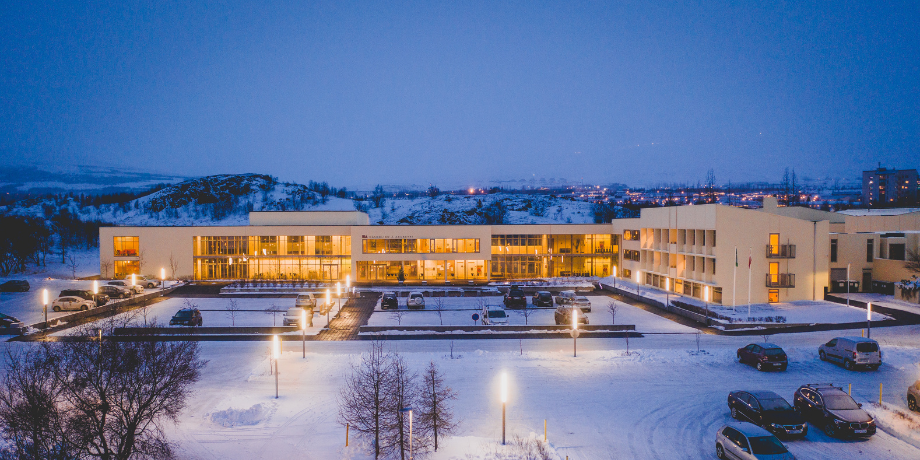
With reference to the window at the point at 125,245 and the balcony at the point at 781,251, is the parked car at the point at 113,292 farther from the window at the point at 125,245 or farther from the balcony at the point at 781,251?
the balcony at the point at 781,251

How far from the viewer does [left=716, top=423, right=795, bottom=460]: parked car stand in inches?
500

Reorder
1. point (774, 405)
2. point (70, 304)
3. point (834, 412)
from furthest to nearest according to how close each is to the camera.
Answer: point (70, 304) < point (774, 405) < point (834, 412)

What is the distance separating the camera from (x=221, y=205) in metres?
180

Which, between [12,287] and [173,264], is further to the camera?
[173,264]

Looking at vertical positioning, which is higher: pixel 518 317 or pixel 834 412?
pixel 834 412

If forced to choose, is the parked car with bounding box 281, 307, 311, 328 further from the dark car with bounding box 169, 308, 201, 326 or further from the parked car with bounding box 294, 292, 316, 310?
the parked car with bounding box 294, 292, 316, 310

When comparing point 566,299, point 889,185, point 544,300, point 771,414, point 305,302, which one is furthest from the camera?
point 889,185

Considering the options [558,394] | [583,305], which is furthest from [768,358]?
[583,305]

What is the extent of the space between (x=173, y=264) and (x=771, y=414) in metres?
58.1

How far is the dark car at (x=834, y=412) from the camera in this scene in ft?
49.3

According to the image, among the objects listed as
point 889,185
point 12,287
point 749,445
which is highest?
point 889,185

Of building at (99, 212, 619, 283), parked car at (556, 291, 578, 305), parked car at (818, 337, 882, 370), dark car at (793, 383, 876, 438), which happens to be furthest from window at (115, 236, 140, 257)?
parked car at (818, 337, 882, 370)

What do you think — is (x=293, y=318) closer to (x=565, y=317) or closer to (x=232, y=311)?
(x=232, y=311)

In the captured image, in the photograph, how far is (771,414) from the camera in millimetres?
15336
